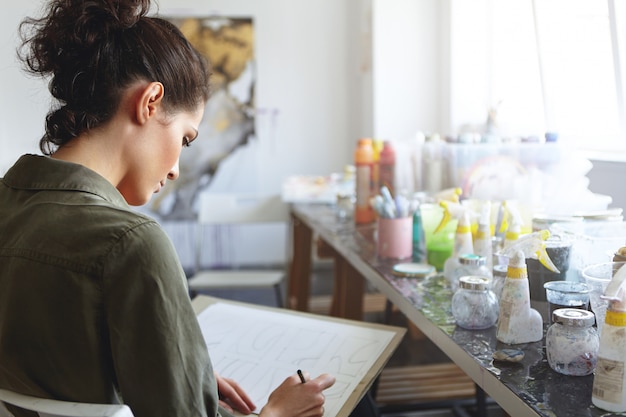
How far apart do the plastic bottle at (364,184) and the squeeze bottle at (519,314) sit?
1.35 meters

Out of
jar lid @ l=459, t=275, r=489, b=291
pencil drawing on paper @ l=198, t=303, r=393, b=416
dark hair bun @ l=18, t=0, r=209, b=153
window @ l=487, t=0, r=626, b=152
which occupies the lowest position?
pencil drawing on paper @ l=198, t=303, r=393, b=416

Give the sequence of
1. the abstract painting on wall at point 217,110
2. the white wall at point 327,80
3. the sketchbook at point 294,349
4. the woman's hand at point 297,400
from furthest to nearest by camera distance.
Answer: the abstract painting on wall at point 217,110
the white wall at point 327,80
the sketchbook at point 294,349
the woman's hand at point 297,400

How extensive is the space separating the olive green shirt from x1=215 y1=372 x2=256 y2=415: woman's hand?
0.26 m

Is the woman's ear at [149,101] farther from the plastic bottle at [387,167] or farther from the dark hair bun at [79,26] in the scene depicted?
the plastic bottle at [387,167]

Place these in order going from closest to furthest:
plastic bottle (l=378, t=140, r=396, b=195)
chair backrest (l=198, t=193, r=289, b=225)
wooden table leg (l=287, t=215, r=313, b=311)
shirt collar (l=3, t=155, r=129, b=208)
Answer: shirt collar (l=3, t=155, r=129, b=208), plastic bottle (l=378, t=140, r=396, b=195), wooden table leg (l=287, t=215, r=313, b=311), chair backrest (l=198, t=193, r=289, b=225)

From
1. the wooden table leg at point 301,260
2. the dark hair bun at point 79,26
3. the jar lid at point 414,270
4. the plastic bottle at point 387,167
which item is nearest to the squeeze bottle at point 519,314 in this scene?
the jar lid at point 414,270

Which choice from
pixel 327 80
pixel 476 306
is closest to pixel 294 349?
pixel 476 306

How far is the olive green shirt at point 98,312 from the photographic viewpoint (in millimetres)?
696

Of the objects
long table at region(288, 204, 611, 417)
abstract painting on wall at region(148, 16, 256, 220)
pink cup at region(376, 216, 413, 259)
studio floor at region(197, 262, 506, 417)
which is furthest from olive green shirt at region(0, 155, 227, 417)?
abstract painting on wall at region(148, 16, 256, 220)

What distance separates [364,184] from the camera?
2.37 metres

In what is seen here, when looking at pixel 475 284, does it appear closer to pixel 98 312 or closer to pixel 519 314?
pixel 519 314

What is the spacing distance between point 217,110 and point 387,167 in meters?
2.47

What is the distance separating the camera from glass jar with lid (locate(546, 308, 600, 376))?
881 millimetres

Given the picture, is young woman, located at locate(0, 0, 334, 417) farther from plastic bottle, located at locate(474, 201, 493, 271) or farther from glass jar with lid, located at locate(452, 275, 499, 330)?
plastic bottle, located at locate(474, 201, 493, 271)
